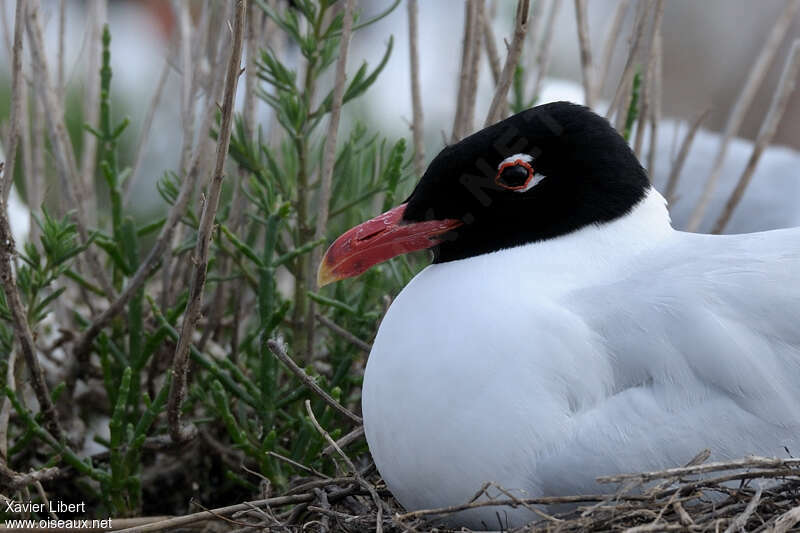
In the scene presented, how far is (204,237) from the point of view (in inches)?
95.0

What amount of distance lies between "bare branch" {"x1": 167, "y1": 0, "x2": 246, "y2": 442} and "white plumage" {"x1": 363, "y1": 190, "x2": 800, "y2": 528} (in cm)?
47

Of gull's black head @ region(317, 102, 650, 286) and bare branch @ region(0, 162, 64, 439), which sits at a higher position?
gull's black head @ region(317, 102, 650, 286)

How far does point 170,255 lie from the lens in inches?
123

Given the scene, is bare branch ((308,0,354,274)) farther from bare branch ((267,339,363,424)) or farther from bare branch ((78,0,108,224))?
bare branch ((78,0,108,224))

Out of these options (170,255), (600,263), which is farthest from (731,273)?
(170,255)

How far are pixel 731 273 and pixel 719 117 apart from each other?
9.26 meters

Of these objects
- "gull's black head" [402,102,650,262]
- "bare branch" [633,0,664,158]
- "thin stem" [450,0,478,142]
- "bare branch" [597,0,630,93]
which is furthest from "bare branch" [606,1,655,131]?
"gull's black head" [402,102,650,262]

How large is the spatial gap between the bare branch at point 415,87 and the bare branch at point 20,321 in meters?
1.09

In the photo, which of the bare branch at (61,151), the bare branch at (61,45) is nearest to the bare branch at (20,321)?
the bare branch at (61,151)

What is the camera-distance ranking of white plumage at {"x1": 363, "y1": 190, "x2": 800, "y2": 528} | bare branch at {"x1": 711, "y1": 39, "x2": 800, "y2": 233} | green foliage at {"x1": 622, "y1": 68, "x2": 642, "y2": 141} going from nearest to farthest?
1. white plumage at {"x1": 363, "y1": 190, "x2": 800, "y2": 528}
2. green foliage at {"x1": 622, "y1": 68, "x2": 642, "y2": 141}
3. bare branch at {"x1": 711, "y1": 39, "x2": 800, "y2": 233}

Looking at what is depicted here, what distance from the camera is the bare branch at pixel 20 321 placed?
8.43 ft

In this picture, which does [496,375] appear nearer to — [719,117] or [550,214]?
[550,214]

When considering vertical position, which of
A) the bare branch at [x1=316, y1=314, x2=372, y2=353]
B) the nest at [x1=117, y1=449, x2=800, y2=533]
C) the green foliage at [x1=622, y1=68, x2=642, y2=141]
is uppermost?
the green foliage at [x1=622, y1=68, x2=642, y2=141]

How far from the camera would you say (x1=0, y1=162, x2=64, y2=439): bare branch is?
8.43 feet
